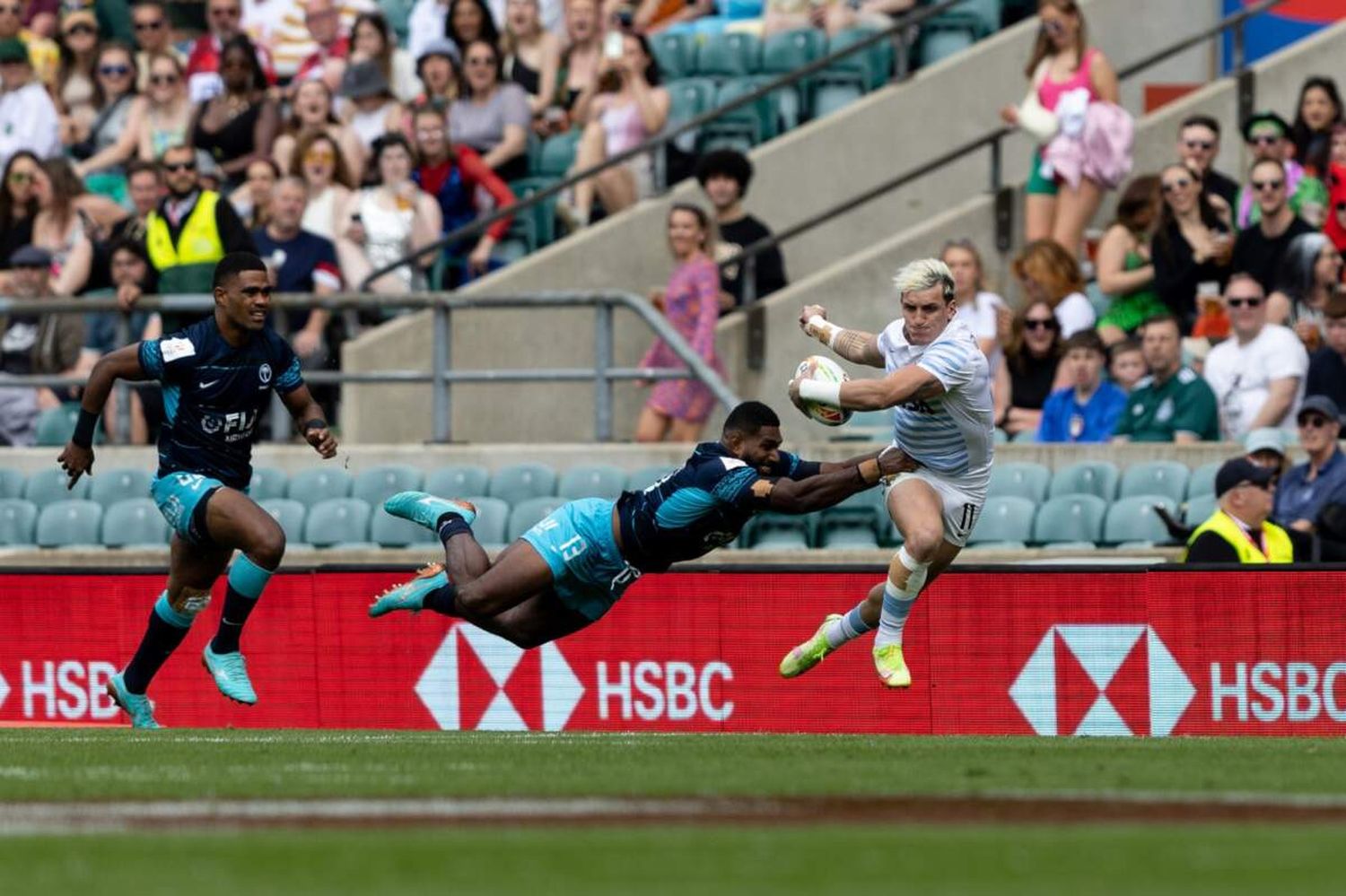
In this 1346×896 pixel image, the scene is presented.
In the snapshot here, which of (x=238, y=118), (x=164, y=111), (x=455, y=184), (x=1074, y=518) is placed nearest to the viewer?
(x=1074, y=518)

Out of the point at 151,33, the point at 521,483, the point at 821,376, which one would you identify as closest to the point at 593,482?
the point at 521,483

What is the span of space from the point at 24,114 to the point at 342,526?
6.24 metres

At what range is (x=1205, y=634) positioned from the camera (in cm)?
1540

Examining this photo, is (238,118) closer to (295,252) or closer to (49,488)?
(295,252)

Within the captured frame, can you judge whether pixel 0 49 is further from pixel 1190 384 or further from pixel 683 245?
pixel 1190 384

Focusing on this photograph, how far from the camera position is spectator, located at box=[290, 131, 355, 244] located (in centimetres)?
2084

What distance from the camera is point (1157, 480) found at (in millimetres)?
17109

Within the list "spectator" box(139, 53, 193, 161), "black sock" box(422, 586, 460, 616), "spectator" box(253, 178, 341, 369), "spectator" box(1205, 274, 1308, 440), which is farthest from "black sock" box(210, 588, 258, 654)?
"spectator" box(139, 53, 193, 161)

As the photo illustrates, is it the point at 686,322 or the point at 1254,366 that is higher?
the point at 686,322

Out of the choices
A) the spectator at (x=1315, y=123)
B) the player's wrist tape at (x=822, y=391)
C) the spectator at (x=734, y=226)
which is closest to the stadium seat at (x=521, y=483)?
the spectator at (x=734, y=226)

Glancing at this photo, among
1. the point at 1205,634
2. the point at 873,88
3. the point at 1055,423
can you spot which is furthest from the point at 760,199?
the point at 1205,634

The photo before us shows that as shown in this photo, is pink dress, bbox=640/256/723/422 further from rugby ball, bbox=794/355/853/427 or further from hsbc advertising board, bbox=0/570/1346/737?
rugby ball, bbox=794/355/853/427

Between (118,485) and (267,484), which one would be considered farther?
(118,485)

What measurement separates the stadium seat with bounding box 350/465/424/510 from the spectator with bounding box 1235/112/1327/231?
562 centimetres
